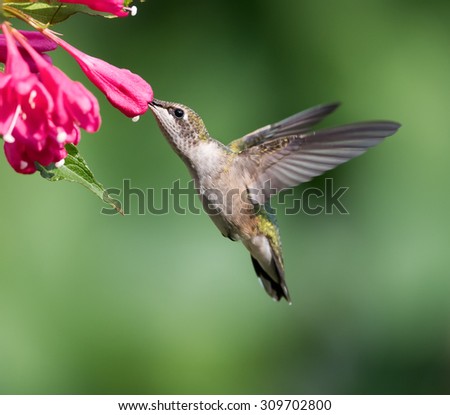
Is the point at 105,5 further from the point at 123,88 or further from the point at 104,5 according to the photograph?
the point at 123,88

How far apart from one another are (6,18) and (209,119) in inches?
66.4

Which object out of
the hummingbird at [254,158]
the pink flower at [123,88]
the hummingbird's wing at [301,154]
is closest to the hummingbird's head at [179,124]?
the hummingbird at [254,158]

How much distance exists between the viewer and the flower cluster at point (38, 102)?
4.73 feet

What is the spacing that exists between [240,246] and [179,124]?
0.93 m

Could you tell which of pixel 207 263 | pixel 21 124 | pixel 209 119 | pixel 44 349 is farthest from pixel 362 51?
pixel 21 124

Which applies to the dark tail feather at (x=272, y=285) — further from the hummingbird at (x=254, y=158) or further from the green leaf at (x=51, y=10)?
the green leaf at (x=51, y=10)

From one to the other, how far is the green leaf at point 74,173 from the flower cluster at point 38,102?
0.04m

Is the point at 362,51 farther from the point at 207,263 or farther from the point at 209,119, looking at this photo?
the point at 207,263

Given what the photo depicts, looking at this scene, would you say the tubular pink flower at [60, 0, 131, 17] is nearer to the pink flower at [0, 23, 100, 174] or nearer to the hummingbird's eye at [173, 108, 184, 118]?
the pink flower at [0, 23, 100, 174]

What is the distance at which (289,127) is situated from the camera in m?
2.23

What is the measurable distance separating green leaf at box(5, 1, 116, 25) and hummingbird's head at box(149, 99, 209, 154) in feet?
2.04

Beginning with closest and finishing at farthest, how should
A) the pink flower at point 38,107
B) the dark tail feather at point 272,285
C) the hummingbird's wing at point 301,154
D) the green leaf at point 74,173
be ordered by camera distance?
the pink flower at point 38,107, the green leaf at point 74,173, the hummingbird's wing at point 301,154, the dark tail feather at point 272,285

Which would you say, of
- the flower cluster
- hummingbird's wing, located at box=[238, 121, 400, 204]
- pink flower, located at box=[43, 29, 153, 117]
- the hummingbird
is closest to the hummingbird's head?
the hummingbird

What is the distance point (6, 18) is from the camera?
1.42 meters
